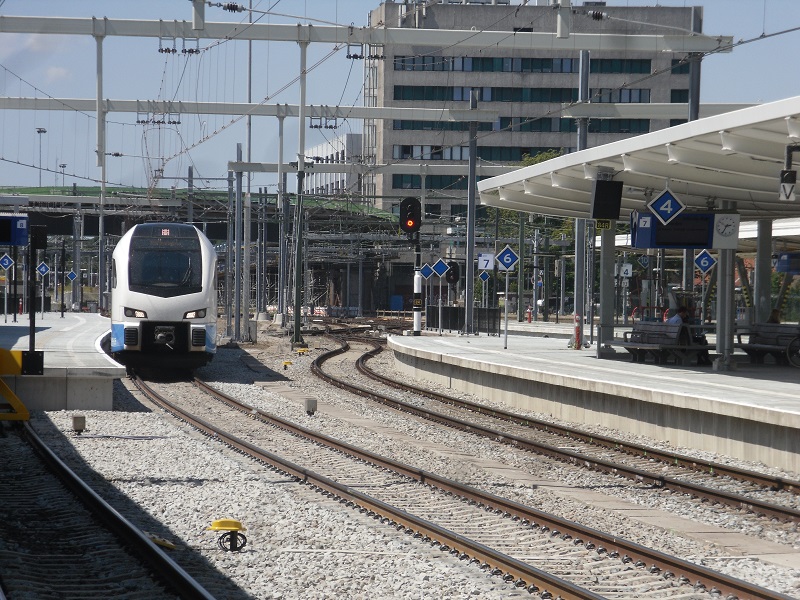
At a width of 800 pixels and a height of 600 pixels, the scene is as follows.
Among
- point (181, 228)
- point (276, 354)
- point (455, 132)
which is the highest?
point (455, 132)

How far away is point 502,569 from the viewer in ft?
25.8

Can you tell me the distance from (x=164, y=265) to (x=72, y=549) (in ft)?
51.9

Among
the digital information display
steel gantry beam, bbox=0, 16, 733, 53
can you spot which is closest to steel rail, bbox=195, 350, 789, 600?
the digital information display

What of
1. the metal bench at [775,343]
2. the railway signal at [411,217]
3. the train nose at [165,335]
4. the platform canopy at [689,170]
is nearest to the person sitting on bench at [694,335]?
the metal bench at [775,343]

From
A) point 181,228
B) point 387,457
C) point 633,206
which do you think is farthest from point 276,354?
point 387,457

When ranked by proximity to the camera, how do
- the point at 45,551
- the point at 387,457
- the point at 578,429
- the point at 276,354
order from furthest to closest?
1. the point at 276,354
2. the point at 578,429
3. the point at 387,457
4. the point at 45,551

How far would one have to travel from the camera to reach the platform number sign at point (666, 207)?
19594 millimetres

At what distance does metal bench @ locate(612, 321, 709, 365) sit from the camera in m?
22.3

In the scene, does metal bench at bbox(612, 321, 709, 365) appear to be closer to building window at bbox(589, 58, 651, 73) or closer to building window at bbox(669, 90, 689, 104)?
building window at bbox(589, 58, 651, 73)

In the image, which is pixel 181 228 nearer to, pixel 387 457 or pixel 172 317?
pixel 172 317

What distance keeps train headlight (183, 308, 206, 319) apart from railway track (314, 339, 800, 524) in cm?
531

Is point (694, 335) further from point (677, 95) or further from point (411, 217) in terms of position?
point (677, 95)

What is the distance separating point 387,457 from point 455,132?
70800mm

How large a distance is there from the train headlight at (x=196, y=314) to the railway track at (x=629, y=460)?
5.31 metres
